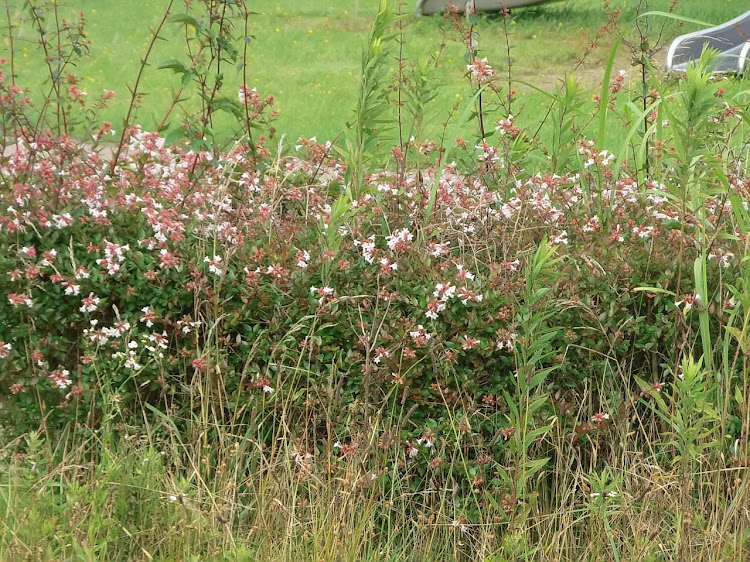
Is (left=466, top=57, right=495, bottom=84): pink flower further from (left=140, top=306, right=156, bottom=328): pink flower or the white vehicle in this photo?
the white vehicle

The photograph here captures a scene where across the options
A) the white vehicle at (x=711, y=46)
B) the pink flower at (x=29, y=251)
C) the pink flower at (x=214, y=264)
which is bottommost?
the pink flower at (x=214, y=264)

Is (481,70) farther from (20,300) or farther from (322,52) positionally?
(322,52)

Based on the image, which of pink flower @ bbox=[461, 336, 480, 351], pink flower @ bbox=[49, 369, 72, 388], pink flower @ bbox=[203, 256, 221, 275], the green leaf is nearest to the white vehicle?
the green leaf

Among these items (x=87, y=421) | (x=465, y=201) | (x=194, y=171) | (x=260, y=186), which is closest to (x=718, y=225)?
(x=465, y=201)

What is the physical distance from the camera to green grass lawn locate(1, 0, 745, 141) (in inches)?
439

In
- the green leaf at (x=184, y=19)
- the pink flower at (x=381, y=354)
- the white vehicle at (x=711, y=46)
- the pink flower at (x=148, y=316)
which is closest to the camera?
the pink flower at (x=381, y=354)

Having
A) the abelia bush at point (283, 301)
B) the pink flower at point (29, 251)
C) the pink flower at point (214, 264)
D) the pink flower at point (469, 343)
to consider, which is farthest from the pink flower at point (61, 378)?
the pink flower at point (469, 343)

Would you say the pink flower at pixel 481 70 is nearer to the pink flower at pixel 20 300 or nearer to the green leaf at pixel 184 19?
the green leaf at pixel 184 19

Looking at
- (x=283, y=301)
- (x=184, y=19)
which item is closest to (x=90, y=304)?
(x=283, y=301)

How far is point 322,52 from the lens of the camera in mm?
15156

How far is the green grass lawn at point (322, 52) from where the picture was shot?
11.2 metres

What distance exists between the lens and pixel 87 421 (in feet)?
10.0

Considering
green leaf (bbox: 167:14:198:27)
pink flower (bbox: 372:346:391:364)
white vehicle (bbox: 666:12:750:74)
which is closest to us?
pink flower (bbox: 372:346:391:364)

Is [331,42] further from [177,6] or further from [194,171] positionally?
[194,171]
